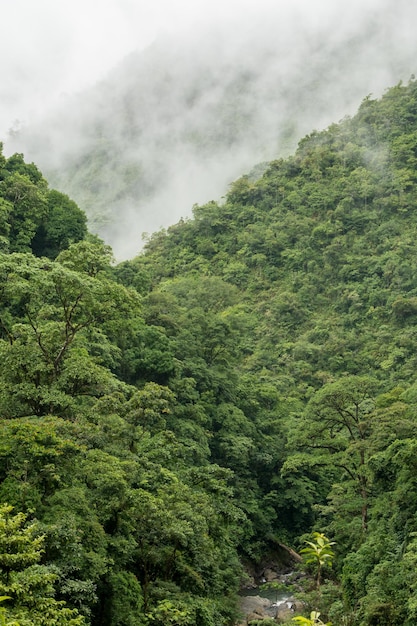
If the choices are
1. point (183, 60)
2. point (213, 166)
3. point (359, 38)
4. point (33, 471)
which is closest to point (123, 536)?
point (33, 471)

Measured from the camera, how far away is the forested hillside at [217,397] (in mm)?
13945

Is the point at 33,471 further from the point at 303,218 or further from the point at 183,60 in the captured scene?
the point at 183,60

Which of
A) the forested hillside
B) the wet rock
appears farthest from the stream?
the forested hillside

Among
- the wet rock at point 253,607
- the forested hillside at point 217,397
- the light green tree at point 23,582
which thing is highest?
the forested hillside at point 217,397

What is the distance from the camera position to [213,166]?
3920 inches

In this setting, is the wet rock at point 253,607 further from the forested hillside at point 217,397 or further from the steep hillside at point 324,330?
the steep hillside at point 324,330

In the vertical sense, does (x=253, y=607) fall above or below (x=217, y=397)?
below

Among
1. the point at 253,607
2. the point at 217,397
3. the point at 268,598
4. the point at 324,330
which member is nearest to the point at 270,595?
the point at 268,598

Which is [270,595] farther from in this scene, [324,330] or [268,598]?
[324,330]

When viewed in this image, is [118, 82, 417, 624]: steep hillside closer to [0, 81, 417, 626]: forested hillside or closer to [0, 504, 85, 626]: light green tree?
[0, 81, 417, 626]: forested hillside

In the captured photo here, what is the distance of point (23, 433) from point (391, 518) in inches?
537

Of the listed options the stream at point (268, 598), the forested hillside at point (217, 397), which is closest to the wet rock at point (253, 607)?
the stream at point (268, 598)

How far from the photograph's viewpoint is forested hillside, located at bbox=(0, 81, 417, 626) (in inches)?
549

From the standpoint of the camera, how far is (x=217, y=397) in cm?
3572
